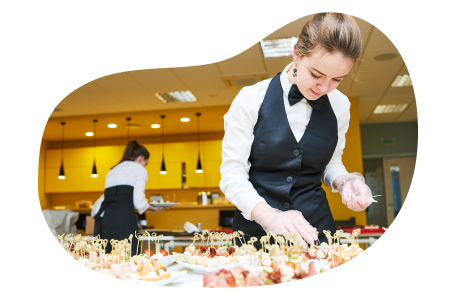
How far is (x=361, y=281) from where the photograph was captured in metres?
0.85

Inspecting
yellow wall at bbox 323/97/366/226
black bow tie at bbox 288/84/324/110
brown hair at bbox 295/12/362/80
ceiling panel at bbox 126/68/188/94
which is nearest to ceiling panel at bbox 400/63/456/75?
brown hair at bbox 295/12/362/80

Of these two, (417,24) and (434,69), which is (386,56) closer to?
(417,24)

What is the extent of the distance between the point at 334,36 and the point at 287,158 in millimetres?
416

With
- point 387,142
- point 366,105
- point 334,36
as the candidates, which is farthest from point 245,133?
point 387,142

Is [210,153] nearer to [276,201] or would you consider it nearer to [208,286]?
[276,201]

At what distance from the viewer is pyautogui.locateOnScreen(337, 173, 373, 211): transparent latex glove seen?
4.14 feet

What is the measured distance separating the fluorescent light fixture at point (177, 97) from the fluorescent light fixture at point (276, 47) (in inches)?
69.2

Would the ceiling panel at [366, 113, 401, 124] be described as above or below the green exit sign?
above

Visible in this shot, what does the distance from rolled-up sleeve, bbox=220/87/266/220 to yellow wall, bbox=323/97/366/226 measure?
16.3 feet

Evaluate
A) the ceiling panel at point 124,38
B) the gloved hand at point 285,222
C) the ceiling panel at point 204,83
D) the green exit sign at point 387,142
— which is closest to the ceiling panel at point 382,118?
the green exit sign at point 387,142

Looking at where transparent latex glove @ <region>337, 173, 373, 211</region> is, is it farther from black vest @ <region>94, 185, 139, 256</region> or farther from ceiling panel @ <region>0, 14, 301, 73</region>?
black vest @ <region>94, 185, 139, 256</region>

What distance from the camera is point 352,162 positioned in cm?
620

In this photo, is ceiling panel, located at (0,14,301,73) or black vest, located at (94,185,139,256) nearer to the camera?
ceiling panel, located at (0,14,301,73)
